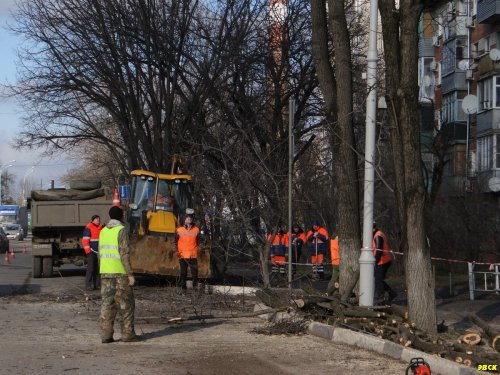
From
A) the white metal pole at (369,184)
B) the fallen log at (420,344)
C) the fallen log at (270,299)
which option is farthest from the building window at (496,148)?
the fallen log at (420,344)

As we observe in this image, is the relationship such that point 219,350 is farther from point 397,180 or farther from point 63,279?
point 63,279

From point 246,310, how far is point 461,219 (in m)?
12.3

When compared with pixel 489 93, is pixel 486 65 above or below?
above

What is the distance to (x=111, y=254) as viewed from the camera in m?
11.7

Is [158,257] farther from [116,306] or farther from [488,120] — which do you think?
[488,120]

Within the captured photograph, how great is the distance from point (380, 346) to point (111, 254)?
3.80 meters

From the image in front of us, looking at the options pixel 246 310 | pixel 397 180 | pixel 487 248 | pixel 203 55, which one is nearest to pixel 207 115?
pixel 203 55

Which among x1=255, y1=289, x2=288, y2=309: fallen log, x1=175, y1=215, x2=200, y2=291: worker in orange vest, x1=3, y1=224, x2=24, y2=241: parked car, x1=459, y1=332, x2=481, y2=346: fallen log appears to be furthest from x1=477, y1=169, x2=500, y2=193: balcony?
x1=3, y1=224, x2=24, y2=241: parked car

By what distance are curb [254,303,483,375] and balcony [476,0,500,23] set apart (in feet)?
81.0

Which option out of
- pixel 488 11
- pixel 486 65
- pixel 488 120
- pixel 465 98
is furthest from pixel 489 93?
pixel 488 11

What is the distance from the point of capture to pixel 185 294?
17484mm

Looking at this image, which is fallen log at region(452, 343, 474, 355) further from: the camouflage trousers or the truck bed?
the truck bed

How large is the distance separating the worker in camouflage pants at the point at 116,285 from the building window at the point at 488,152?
25.2m

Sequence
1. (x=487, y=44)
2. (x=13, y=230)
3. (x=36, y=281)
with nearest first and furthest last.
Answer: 1. (x=36, y=281)
2. (x=487, y=44)
3. (x=13, y=230)
